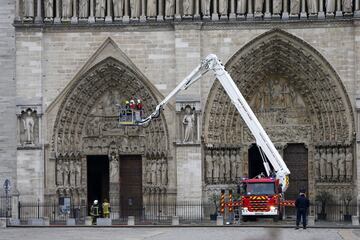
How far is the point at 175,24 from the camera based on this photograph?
41.7 m

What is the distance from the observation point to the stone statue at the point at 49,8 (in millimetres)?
42281

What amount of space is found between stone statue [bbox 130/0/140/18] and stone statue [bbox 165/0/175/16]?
1111mm

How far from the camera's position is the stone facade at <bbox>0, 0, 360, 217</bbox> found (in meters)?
41.4

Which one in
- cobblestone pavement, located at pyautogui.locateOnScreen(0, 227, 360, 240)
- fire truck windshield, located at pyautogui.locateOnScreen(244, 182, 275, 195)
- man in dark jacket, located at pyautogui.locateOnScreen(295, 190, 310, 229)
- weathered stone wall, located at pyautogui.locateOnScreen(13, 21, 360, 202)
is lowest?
cobblestone pavement, located at pyautogui.locateOnScreen(0, 227, 360, 240)

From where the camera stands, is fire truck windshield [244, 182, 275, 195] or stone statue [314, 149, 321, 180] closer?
fire truck windshield [244, 182, 275, 195]

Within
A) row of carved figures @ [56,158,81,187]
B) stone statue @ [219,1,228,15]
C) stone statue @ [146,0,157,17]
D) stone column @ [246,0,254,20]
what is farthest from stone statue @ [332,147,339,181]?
row of carved figures @ [56,158,81,187]

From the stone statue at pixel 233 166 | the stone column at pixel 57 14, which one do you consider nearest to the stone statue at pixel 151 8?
the stone column at pixel 57 14

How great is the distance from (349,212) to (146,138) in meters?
8.42

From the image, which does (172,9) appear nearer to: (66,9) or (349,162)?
(66,9)

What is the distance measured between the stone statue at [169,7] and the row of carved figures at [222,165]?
5.44 metres

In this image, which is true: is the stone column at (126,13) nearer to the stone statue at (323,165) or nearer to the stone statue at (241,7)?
the stone statue at (241,7)

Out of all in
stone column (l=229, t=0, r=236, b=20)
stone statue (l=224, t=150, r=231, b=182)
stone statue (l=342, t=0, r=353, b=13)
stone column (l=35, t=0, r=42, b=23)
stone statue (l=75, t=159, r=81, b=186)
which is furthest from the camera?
stone statue (l=75, t=159, r=81, b=186)

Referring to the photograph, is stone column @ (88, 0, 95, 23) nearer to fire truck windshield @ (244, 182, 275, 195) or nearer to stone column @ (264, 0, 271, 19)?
stone column @ (264, 0, 271, 19)

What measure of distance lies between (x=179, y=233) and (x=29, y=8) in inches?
494
